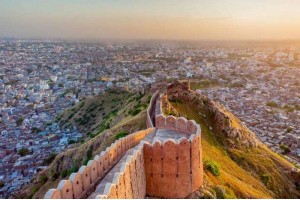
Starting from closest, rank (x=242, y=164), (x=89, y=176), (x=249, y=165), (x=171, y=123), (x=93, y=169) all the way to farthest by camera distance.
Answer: (x=89, y=176), (x=93, y=169), (x=171, y=123), (x=242, y=164), (x=249, y=165)

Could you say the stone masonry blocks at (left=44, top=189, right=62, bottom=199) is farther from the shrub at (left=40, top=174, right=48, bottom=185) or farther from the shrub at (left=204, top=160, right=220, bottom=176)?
the shrub at (left=40, top=174, right=48, bottom=185)

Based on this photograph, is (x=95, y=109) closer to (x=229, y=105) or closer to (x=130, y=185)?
(x=229, y=105)

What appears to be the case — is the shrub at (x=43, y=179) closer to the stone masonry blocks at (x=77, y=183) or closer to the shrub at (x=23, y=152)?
the stone masonry blocks at (x=77, y=183)

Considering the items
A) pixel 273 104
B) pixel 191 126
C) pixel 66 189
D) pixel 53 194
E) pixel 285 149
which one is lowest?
pixel 273 104

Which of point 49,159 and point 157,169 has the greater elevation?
point 157,169

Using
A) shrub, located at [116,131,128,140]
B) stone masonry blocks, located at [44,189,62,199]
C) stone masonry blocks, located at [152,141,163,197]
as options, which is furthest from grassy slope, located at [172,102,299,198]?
stone masonry blocks, located at [44,189,62,199]

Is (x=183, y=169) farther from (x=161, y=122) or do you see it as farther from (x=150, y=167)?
(x=161, y=122)

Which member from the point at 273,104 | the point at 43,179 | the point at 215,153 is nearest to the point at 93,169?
the point at 215,153
